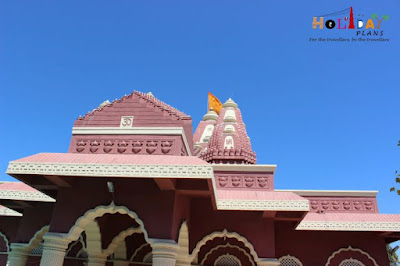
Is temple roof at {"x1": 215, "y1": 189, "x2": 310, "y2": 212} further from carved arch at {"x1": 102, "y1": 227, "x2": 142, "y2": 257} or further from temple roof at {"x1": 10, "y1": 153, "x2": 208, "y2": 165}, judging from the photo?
carved arch at {"x1": 102, "y1": 227, "x2": 142, "y2": 257}

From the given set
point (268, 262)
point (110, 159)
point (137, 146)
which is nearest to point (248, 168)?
point (268, 262)

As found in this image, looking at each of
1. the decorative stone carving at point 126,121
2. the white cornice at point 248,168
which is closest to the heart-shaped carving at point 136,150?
the decorative stone carving at point 126,121

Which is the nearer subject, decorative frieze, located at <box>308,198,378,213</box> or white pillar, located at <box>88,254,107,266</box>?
white pillar, located at <box>88,254,107,266</box>

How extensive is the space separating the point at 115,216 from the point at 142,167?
3285 millimetres

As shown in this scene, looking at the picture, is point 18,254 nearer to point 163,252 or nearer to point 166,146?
point 163,252

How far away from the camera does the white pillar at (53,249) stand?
6742 millimetres

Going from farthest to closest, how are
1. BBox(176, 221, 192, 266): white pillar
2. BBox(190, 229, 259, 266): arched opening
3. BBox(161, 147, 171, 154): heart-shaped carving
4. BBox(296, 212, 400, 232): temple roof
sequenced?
BBox(190, 229, 259, 266): arched opening < BBox(296, 212, 400, 232): temple roof < BBox(176, 221, 192, 266): white pillar < BBox(161, 147, 171, 154): heart-shaped carving

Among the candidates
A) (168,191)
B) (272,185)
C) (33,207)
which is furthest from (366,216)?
(33,207)

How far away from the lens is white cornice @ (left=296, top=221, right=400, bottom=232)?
892 cm

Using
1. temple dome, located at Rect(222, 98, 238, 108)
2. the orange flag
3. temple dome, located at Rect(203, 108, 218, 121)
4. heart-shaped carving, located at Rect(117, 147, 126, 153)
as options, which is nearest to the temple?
heart-shaped carving, located at Rect(117, 147, 126, 153)

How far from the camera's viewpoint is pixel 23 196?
891 cm

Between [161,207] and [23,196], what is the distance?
14.3 feet

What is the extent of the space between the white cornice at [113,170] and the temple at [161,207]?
2 centimetres

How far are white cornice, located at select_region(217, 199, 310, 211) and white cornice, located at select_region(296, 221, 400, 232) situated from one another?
1891 millimetres
